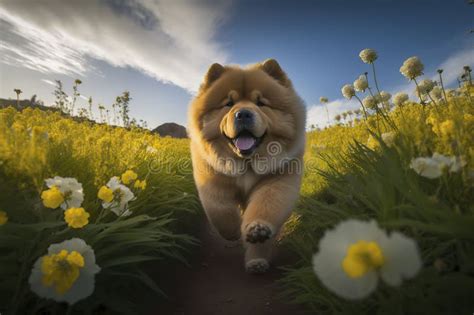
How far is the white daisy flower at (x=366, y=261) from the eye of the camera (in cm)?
82

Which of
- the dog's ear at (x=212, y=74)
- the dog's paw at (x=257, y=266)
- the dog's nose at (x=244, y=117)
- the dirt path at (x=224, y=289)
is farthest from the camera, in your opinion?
the dog's ear at (x=212, y=74)

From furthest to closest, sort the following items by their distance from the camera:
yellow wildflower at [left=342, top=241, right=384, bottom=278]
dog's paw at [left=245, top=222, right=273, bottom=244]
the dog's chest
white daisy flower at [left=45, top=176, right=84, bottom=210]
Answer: the dog's chest → dog's paw at [left=245, top=222, right=273, bottom=244] → white daisy flower at [left=45, top=176, right=84, bottom=210] → yellow wildflower at [left=342, top=241, right=384, bottom=278]

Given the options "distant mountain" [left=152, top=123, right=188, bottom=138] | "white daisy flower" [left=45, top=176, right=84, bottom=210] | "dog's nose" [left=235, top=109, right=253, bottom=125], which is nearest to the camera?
"white daisy flower" [left=45, top=176, right=84, bottom=210]

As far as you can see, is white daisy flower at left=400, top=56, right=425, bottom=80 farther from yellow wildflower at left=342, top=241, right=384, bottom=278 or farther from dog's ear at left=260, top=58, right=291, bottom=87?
yellow wildflower at left=342, top=241, right=384, bottom=278

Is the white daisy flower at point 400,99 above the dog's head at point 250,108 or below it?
above

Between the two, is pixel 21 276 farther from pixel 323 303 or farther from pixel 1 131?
pixel 323 303

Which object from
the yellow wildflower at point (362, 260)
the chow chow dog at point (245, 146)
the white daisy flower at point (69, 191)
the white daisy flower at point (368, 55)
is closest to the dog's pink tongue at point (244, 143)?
the chow chow dog at point (245, 146)

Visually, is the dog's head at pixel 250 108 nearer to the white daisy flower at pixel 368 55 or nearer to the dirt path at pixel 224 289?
the white daisy flower at pixel 368 55

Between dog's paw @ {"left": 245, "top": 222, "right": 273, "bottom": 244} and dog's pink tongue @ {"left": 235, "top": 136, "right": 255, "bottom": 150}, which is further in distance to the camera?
dog's pink tongue @ {"left": 235, "top": 136, "right": 255, "bottom": 150}

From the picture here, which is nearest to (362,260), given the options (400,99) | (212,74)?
(212,74)

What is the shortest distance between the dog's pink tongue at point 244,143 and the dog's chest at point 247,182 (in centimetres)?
32

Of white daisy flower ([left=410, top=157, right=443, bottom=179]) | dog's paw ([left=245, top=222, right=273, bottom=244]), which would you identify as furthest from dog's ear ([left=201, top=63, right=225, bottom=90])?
white daisy flower ([left=410, top=157, right=443, bottom=179])

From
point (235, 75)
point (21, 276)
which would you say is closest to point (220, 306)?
point (21, 276)

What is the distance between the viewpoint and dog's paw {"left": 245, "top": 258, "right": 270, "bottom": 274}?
2.61 m
